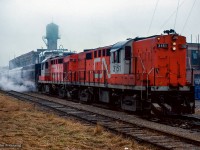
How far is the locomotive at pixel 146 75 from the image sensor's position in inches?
575

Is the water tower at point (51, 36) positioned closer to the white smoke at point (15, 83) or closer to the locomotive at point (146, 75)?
the white smoke at point (15, 83)

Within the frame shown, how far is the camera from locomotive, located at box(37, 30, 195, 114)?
14602mm

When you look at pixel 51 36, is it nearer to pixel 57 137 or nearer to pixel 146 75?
pixel 146 75

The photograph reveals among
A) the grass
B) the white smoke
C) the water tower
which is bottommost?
the grass

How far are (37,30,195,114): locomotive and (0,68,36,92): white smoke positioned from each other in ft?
69.0

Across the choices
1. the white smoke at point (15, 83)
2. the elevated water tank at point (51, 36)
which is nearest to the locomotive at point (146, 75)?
the white smoke at point (15, 83)

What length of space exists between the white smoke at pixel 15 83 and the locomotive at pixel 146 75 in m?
21.0

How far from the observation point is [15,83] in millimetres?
45188

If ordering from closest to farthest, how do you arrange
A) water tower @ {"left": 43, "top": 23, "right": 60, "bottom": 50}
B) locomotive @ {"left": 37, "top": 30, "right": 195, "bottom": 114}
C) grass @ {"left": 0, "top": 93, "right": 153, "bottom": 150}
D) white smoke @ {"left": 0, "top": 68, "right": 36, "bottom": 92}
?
grass @ {"left": 0, "top": 93, "right": 153, "bottom": 150}
locomotive @ {"left": 37, "top": 30, "right": 195, "bottom": 114}
white smoke @ {"left": 0, "top": 68, "right": 36, "bottom": 92}
water tower @ {"left": 43, "top": 23, "right": 60, "bottom": 50}

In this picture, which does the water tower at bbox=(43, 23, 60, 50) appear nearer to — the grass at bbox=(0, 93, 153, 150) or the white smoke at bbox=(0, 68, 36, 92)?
the white smoke at bbox=(0, 68, 36, 92)

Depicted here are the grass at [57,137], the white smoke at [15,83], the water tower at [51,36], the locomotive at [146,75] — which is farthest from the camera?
the water tower at [51,36]

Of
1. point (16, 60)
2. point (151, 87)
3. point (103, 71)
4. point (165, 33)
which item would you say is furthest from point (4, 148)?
point (16, 60)

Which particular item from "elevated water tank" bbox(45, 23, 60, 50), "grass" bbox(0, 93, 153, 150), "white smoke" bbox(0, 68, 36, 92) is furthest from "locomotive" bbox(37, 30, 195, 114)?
"elevated water tank" bbox(45, 23, 60, 50)

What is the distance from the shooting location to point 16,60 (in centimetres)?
8531
